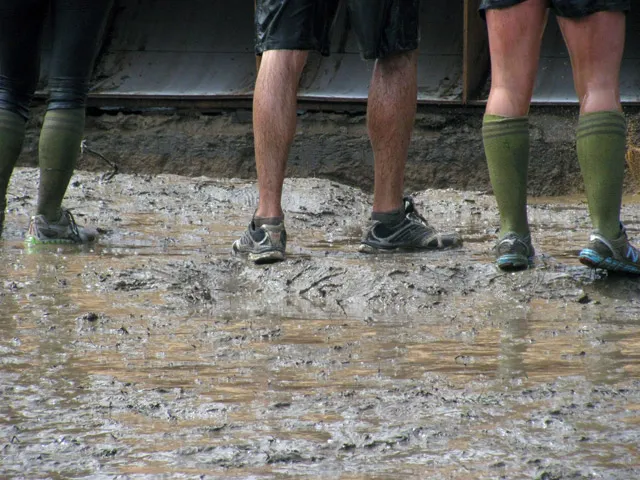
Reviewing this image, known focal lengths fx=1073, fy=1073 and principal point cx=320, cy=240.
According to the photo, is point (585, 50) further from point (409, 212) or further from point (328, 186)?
point (328, 186)

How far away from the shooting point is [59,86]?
390cm

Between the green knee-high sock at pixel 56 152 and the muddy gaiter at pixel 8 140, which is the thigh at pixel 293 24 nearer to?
the green knee-high sock at pixel 56 152

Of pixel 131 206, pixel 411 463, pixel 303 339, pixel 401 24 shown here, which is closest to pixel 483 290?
pixel 303 339

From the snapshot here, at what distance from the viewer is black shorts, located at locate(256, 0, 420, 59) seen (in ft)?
11.0

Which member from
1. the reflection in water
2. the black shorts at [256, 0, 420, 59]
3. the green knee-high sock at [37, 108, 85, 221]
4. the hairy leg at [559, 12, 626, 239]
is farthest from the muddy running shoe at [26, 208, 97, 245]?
the hairy leg at [559, 12, 626, 239]

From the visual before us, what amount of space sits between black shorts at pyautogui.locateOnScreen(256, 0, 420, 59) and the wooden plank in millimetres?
3679

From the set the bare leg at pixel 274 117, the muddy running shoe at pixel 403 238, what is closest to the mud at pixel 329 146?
the muddy running shoe at pixel 403 238

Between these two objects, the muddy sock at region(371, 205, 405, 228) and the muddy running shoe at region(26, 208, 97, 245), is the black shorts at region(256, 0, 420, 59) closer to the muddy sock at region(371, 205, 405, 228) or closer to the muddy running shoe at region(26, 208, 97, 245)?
the muddy sock at region(371, 205, 405, 228)

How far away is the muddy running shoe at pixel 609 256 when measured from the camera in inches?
115

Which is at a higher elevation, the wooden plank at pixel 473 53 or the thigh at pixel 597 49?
the wooden plank at pixel 473 53

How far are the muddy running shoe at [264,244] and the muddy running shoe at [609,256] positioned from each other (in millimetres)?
928

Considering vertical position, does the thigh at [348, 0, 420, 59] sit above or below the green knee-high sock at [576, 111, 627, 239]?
above

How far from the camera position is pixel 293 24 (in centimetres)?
333

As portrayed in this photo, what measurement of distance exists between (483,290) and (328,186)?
2.91 m
